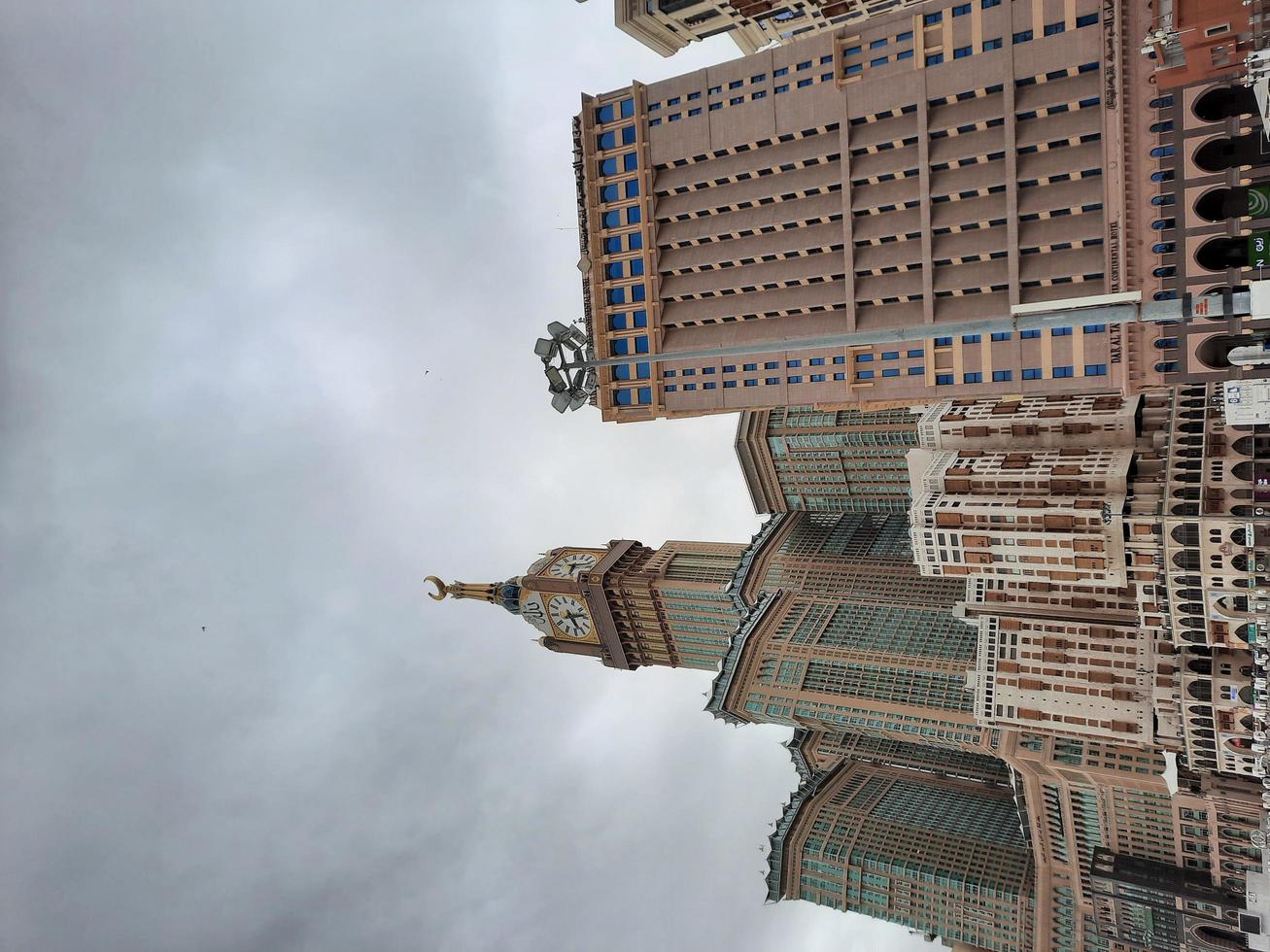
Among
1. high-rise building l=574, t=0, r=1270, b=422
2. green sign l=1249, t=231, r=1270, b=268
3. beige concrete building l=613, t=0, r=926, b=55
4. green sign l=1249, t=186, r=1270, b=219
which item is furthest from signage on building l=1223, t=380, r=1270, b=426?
beige concrete building l=613, t=0, r=926, b=55

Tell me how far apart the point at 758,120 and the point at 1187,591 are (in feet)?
240

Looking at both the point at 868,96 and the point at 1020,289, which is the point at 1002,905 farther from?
the point at 868,96

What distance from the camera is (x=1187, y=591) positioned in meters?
100

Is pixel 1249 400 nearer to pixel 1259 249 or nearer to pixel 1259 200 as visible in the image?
pixel 1259 249

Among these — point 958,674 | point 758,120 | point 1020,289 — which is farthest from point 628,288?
point 958,674

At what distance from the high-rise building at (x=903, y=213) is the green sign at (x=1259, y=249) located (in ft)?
4.33

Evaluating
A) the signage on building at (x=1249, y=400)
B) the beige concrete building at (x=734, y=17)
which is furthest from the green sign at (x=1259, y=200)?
the beige concrete building at (x=734, y=17)

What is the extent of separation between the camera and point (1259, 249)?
76375 millimetres

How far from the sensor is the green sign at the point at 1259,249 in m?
75.8

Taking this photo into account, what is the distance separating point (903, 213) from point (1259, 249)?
32.3m

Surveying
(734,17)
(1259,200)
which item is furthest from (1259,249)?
(734,17)

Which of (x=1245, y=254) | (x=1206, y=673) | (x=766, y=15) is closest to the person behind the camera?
(x=1245, y=254)

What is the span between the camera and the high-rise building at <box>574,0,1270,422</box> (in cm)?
8012

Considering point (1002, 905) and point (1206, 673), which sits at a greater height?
point (1206, 673)
